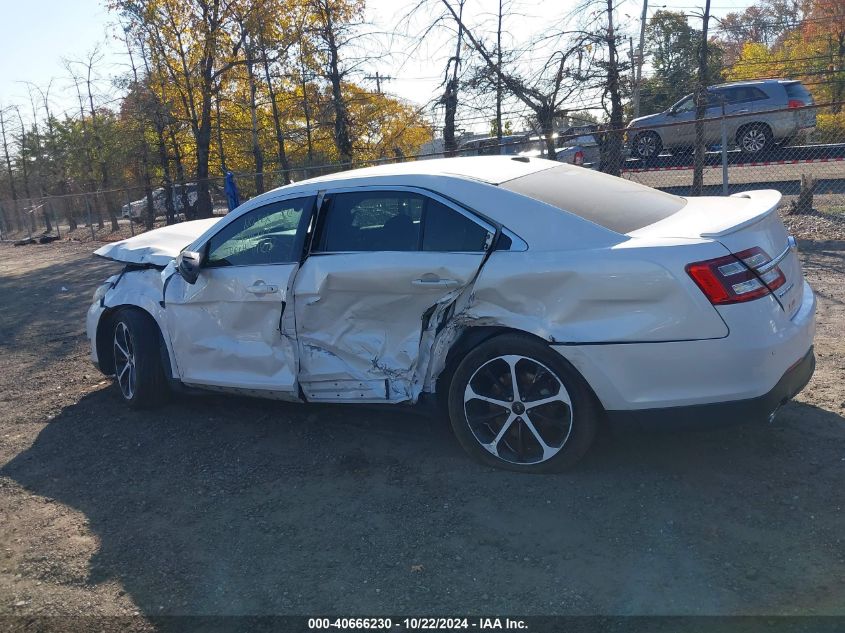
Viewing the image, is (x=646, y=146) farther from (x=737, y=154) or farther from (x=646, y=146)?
(x=737, y=154)

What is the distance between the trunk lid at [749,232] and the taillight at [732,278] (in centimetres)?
2

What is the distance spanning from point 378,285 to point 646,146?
1205 centimetres

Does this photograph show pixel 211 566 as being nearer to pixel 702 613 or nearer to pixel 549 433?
pixel 549 433

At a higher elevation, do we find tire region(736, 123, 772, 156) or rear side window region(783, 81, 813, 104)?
rear side window region(783, 81, 813, 104)

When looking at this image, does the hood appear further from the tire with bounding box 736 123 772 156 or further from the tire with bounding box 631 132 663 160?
the tire with bounding box 736 123 772 156

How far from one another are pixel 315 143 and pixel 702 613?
963 inches

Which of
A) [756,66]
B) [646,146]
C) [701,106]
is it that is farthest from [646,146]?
[756,66]

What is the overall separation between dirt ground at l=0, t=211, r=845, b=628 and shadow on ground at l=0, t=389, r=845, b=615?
0.4 inches

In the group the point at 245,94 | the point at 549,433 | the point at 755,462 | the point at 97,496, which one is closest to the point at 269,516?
the point at 97,496

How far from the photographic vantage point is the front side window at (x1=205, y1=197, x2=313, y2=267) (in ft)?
15.0

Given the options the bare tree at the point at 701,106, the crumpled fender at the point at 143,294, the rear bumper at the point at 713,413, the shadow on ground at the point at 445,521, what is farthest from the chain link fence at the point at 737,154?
the rear bumper at the point at 713,413

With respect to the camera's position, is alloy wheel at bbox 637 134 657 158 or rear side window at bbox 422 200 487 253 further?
alloy wheel at bbox 637 134 657 158

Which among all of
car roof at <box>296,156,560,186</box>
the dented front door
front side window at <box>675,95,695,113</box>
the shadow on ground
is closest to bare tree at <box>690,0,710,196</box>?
front side window at <box>675,95,695,113</box>

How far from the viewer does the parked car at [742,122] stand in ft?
47.4
